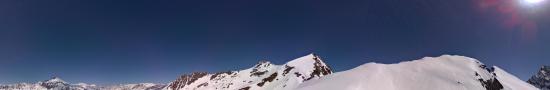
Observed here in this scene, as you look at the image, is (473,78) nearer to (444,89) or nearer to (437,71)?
(437,71)

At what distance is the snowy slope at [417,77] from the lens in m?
57.0

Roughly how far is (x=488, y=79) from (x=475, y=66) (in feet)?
17.9

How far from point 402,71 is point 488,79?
13780mm

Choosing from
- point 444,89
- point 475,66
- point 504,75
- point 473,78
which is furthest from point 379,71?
point 504,75

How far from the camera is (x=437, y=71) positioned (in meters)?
64.6

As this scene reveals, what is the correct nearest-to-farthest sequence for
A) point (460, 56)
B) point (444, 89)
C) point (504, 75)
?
point (444, 89) < point (460, 56) < point (504, 75)

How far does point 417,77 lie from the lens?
60.7m

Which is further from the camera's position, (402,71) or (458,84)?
(402,71)

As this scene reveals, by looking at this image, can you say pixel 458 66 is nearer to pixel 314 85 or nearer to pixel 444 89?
pixel 444 89

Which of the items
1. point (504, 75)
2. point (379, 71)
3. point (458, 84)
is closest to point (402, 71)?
point (379, 71)

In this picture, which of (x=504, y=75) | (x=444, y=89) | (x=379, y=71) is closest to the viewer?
(x=444, y=89)

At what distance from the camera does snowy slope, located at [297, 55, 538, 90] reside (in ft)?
187

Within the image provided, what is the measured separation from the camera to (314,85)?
2457 inches

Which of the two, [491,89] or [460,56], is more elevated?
[460,56]
